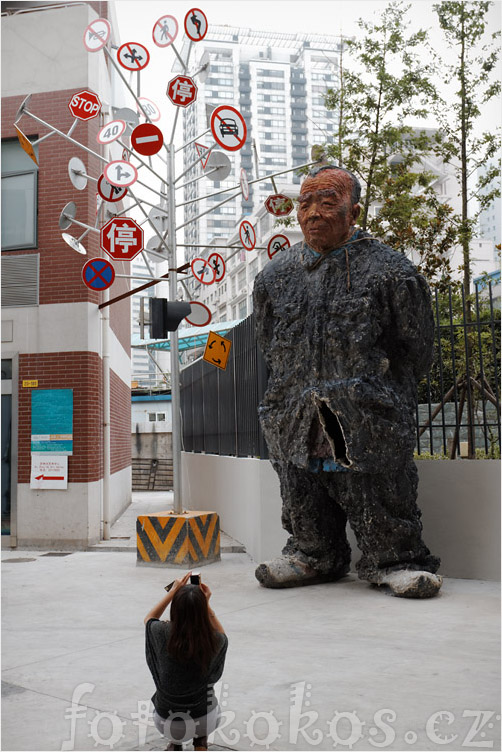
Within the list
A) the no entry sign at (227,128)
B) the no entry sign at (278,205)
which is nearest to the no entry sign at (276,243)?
the no entry sign at (278,205)

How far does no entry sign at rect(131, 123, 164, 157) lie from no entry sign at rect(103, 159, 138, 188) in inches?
10.4

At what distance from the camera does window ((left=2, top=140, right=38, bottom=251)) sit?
10820 mm

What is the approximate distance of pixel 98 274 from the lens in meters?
8.66

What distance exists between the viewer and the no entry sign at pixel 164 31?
8.52 m

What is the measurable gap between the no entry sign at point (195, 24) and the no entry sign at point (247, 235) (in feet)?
6.89

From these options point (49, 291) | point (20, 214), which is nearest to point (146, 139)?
point (49, 291)

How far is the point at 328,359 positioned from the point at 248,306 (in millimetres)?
47594

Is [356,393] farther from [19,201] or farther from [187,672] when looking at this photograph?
[19,201]

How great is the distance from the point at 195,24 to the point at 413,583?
6132 millimetres

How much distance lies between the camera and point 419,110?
10.9 m

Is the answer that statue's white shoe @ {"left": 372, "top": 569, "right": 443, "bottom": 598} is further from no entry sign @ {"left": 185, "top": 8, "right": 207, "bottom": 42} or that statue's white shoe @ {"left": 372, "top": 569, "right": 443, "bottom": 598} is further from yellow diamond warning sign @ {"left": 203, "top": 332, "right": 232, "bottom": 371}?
no entry sign @ {"left": 185, "top": 8, "right": 207, "bottom": 42}

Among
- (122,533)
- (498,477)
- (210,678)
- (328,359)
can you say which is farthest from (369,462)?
(122,533)

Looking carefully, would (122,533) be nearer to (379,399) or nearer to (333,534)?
(333,534)

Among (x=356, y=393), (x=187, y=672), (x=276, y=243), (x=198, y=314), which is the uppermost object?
(x=276, y=243)
